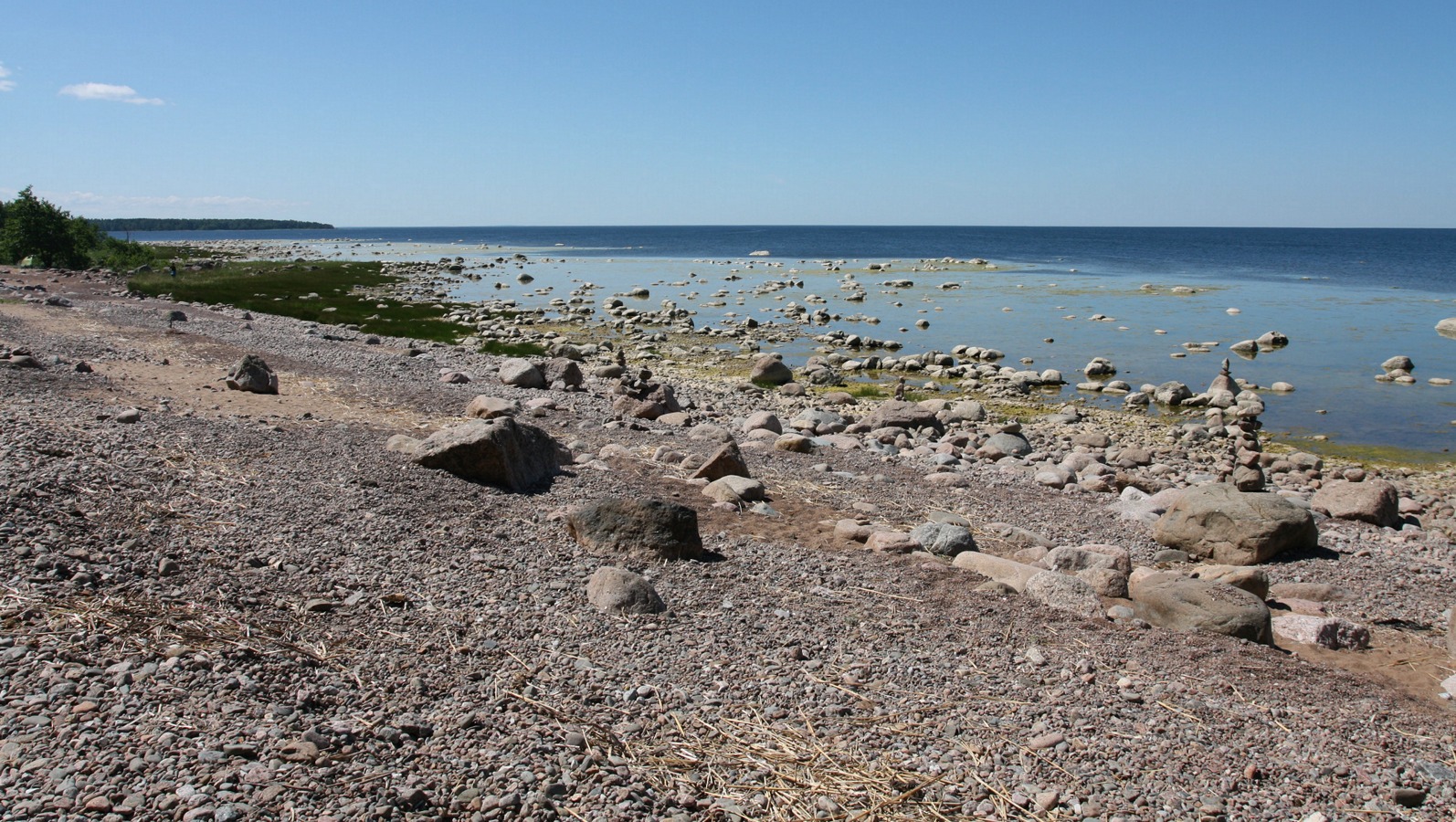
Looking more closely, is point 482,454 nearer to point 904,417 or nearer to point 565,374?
point 904,417

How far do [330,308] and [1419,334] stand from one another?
4812cm

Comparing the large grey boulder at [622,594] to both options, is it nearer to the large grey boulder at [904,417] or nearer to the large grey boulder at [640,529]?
the large grey boulder at [640,529]

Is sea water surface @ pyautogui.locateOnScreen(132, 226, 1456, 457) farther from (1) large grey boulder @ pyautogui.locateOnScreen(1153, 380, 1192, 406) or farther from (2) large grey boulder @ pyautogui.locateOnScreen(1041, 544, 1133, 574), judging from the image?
(2) large grey boulder @ pyautogui.locateOnScreen(1041, 544, 1133, 574)

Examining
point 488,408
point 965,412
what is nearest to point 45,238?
point 488,408

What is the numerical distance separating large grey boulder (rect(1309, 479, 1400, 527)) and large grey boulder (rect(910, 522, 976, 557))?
24.7ft

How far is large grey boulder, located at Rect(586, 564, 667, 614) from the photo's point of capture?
7.32 meters

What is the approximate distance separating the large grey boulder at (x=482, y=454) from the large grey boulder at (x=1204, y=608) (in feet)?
22.4

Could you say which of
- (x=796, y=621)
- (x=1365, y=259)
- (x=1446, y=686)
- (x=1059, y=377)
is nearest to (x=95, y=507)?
(x=796, y=621)

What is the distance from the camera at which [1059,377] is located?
27.3m

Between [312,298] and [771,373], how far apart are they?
3002 centimetres

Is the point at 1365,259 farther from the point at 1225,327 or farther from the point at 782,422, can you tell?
the point at 782,422

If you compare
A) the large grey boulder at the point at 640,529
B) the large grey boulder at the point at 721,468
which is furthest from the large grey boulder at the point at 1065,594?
the large grey boulder at the point at 721,468

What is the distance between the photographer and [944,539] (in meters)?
9.77

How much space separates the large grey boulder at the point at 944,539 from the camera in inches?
381
